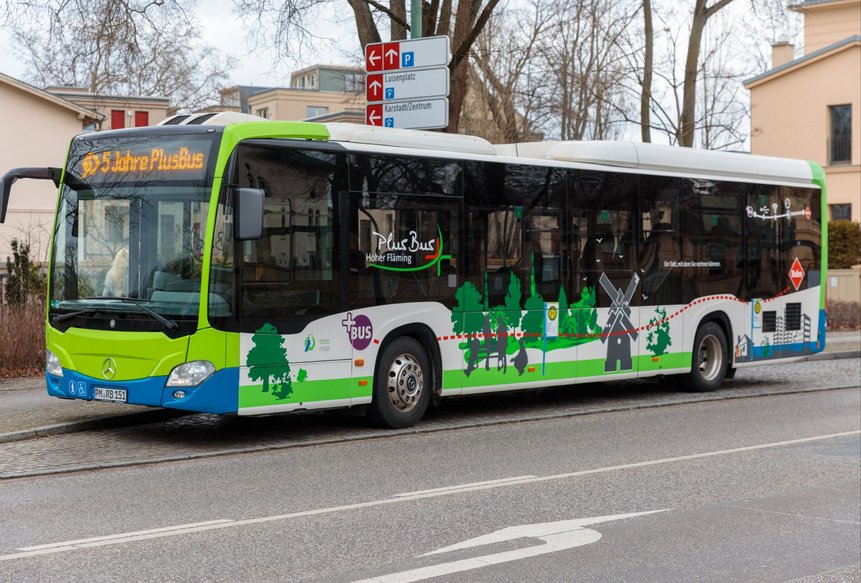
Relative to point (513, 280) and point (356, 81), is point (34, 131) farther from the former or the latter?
point (513, 280)

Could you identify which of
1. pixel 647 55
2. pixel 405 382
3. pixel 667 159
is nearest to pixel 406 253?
pixel 405 382

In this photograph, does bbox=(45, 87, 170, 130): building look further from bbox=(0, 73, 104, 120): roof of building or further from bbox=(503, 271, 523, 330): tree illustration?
bbox=(503, 271, 523, 330): tree illustration

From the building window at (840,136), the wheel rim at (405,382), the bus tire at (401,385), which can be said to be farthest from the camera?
the building window at (840,136)

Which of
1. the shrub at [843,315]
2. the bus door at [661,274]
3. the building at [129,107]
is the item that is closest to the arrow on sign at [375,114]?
the bus door at [661,274]

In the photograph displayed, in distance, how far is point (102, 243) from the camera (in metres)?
11.4

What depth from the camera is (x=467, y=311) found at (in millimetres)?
13281

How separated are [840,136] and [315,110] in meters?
61.3

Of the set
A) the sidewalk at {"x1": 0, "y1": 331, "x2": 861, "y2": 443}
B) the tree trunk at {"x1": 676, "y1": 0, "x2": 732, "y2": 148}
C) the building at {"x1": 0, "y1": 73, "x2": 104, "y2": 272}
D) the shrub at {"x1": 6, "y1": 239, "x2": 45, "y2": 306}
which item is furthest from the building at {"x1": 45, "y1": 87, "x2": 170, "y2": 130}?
the sidewalk at {"x1": 0, "y1": 331, "x2": 861, "y2": 443}

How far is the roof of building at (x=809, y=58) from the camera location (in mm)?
46125

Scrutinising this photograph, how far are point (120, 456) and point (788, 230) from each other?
1147cm

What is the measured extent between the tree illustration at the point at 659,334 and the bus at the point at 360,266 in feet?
0.09

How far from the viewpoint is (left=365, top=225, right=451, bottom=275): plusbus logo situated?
40.3ft

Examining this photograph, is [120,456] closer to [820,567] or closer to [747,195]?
[820,567]

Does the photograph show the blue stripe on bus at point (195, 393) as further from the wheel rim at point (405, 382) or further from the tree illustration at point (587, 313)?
the tree illustration at point (587, 313)
